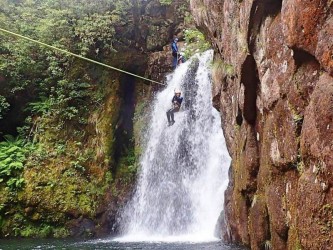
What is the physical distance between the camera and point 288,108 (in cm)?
654

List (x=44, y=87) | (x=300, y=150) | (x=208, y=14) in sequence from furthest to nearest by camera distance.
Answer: (x=44, y=87), (x=208, y=14), (x=300, y=150)

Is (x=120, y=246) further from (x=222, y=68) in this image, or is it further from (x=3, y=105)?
(x=3, y=105)

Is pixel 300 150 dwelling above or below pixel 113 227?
above

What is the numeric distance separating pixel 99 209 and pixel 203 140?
17.4ft

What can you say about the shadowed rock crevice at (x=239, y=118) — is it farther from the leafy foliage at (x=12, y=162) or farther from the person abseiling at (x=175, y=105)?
the leafy foliage at (x=12, y=162)

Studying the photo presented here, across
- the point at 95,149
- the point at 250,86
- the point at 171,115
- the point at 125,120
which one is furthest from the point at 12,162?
the point at 250,86

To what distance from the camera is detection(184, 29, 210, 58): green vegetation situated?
20373 mm

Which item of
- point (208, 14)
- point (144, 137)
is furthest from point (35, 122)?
point (208, 14)

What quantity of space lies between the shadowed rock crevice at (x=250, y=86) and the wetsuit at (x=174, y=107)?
22.4 ft

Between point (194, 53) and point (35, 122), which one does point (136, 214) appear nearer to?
point (35, 122)

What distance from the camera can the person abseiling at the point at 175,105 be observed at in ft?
52.7

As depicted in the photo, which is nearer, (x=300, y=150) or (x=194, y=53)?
(x=300, y=150)

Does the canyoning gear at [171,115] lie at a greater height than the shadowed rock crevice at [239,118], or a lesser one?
greater

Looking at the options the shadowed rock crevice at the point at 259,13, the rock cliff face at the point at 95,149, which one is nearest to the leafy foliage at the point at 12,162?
the rock cliff face at the point at 95,149
